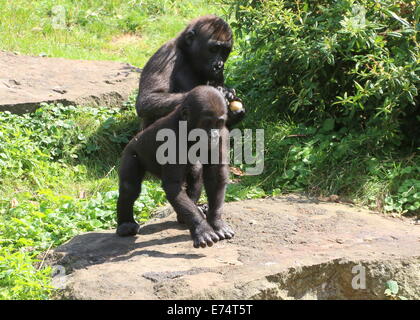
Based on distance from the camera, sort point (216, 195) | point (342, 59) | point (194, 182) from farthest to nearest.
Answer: point (342, 59), point (194, 182), point (216, 195)

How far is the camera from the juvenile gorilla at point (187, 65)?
6480 mm

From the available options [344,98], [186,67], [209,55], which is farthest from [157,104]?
[344,98]

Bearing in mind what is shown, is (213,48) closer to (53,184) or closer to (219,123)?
(219,123)

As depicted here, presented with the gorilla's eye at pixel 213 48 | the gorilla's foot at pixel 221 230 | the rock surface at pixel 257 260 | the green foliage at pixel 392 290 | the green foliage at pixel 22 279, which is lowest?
the green foliage at pixel 392 290

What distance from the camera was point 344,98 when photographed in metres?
6.78


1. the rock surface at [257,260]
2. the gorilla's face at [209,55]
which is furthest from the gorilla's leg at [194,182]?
the gorilla's face at [209,55]

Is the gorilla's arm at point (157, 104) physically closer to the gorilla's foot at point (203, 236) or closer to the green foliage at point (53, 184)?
the green foliage at point (53, 184)

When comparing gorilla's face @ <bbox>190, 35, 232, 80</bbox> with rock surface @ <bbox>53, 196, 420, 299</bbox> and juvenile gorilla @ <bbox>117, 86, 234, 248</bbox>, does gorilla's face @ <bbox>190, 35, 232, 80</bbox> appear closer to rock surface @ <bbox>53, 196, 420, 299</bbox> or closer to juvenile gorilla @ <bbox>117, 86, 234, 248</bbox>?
juvenile gorilla @ <bbox>117, 86, 234, 248</bbox>

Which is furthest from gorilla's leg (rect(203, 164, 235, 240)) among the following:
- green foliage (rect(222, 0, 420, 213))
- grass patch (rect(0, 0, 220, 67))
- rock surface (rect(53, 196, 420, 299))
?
grass patch (rect(0, 0, 220, 67))

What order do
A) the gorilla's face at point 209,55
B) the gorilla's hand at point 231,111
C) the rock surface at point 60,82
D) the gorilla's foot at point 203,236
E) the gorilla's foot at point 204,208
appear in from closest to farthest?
the gorilla's foot at point 203,236
the gorilla's foot at point 204,208
the gorilla's hand at point 231,111
the gorilla's face at point 209,55
the rock surface at point 60,82

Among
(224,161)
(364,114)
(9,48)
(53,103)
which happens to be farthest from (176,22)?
(224,161)

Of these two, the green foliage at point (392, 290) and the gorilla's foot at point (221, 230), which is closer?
the green foliage at point (392, 290)

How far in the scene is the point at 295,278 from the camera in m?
4.80

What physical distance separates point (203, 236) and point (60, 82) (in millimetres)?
4692
